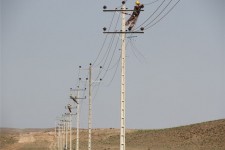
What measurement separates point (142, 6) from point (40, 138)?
163m

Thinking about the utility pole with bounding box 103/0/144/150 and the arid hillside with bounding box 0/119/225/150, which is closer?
the utility pole with bounding box 103/0/144/150

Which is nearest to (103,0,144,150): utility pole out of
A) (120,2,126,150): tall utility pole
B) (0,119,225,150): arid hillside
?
(120,2,126,150): tall utility pole

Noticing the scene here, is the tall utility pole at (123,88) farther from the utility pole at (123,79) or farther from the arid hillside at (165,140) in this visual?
the arid hillside at (165,140)

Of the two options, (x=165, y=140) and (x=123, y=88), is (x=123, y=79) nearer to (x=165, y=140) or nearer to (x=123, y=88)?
(x=123, y=88)

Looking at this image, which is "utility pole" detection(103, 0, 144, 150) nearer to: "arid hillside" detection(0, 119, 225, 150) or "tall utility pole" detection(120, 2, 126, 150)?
"tall utility pole" detection(120, 2, 126, 150)

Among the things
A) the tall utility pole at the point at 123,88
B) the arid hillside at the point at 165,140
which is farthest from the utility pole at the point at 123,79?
the arid hillside at the point at 165,140

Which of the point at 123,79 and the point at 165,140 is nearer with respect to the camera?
the point at 123,79

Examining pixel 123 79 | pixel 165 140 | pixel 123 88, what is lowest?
pixel 165 140

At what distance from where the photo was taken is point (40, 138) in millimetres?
188125

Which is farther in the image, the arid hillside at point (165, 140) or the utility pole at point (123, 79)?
the arid hillside at point (165, 140)

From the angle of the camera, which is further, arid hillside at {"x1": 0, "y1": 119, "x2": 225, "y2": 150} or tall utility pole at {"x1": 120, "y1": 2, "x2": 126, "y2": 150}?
arid hillside at {"x1": 0, "y1": 119, "x2": 225, "y2": 150}

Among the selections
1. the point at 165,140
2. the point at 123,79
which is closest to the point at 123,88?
the point at 123,79

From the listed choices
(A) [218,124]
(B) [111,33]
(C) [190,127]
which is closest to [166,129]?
(C) [190,127]

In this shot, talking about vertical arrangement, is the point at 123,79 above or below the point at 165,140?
above
